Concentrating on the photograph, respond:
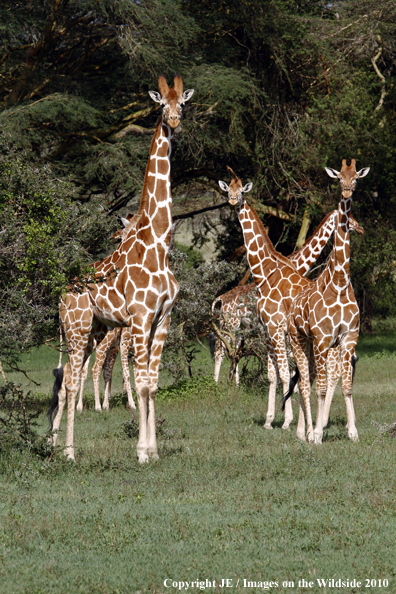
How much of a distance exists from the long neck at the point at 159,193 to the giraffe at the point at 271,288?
3128 mm

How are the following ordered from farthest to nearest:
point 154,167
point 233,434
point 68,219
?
point 233,434
point 154,167
point 68,219

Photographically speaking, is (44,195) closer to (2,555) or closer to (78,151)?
(2,555)

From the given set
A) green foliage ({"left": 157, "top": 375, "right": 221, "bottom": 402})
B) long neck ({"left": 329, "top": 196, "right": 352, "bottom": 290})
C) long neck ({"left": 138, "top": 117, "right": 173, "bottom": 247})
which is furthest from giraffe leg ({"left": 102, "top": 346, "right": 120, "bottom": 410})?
long neck ({"left": 329, "top": 196, "right": 352, "bottom": 290})

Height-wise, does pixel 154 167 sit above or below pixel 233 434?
above

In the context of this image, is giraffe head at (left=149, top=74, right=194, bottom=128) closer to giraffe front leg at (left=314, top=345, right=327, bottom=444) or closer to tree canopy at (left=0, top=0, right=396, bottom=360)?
giraffe front leg at (left=314, top=345, right=327, bottom=444)

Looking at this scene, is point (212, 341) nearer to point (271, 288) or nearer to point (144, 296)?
point (271, 288)

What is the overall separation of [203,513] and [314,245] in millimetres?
8064

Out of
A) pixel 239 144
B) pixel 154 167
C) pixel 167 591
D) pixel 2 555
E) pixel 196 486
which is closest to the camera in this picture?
pixel 167 591

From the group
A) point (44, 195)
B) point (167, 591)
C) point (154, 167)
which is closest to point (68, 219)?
point (44, 195)

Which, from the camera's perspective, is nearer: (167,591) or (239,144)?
(167,591)

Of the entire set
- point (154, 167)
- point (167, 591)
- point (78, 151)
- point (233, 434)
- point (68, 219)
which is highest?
point (78, 151)

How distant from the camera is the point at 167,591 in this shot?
17.1 feet

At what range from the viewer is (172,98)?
30.5 ft

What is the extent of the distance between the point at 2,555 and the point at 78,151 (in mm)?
14695
